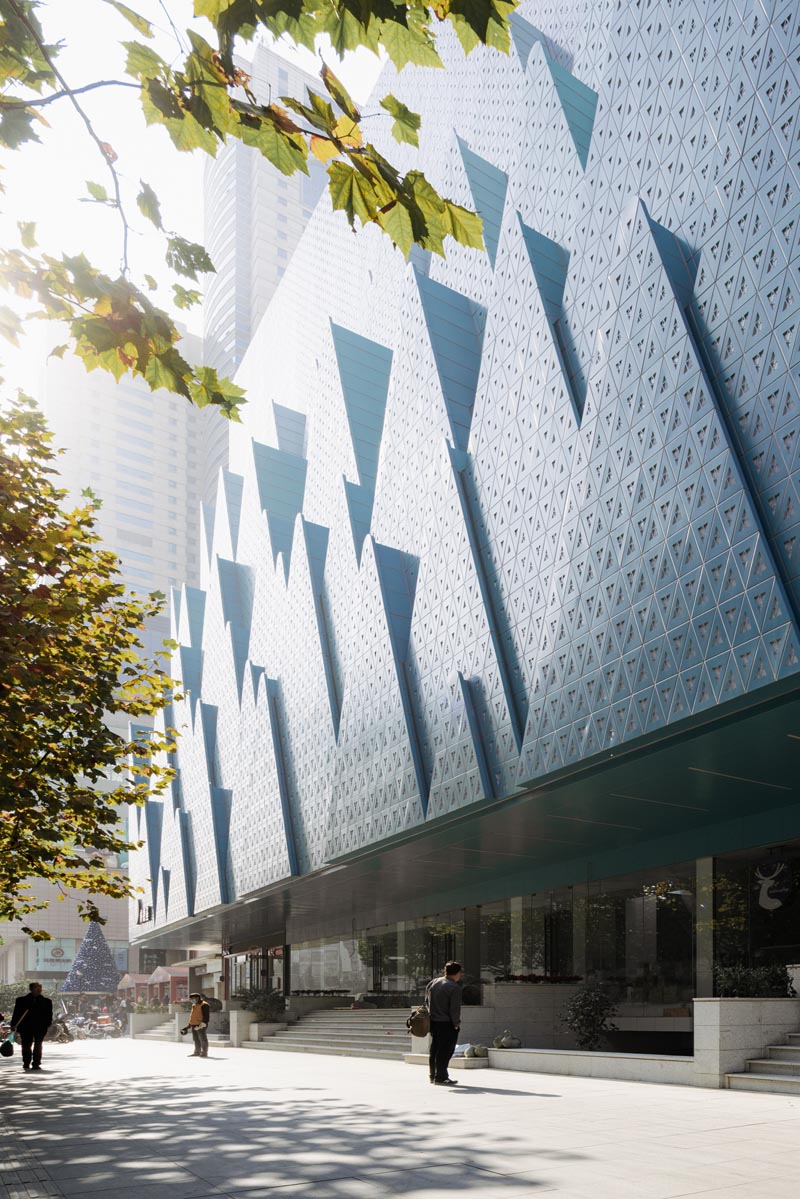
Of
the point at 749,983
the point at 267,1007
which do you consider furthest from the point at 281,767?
the point at 749,983

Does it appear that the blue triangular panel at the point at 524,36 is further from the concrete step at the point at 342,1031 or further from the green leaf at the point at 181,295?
the concrete step at the point at 342,1031

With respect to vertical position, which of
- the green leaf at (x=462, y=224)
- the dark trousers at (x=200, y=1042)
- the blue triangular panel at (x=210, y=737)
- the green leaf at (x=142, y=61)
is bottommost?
the dark trousers at (x=200, y=1042)

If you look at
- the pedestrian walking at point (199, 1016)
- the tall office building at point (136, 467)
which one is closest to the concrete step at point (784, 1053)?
the pedestrian walking at point (199, 1016)

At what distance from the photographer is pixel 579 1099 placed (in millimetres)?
11289

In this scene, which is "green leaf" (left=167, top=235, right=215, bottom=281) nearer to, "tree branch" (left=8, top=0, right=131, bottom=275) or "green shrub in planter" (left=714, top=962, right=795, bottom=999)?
"tree branch" (left=8, top=0, right=131, bottom=275)

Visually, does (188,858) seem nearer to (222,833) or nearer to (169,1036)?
(222,833)

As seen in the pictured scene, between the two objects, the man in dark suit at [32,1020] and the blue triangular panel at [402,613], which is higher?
the blue triangular panel at [402,613]

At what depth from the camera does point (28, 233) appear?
6.56 m

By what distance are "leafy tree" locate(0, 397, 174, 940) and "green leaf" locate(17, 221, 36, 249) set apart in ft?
11.4

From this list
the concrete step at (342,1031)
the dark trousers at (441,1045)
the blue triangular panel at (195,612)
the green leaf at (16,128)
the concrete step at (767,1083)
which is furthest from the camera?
the blue triangular panel at (195,612)

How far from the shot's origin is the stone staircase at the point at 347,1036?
24872 mm

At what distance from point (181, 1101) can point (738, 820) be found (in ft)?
40.6

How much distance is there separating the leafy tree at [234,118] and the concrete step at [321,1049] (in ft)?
68.6

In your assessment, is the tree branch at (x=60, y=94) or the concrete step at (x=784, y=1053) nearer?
the tree branch at (x=60, y=94)
